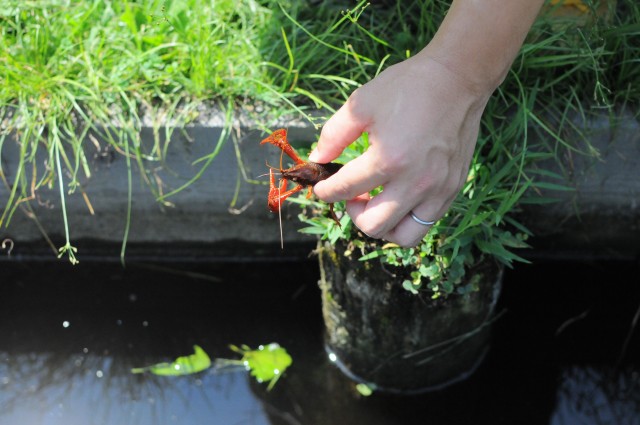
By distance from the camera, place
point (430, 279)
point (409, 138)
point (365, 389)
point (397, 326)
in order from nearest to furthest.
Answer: point (409, 138)
point (430, 279)
point (397, 326)
point (365, 389)

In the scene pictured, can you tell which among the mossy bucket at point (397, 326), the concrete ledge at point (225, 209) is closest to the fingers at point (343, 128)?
the mossy bucket at point (397, 326)

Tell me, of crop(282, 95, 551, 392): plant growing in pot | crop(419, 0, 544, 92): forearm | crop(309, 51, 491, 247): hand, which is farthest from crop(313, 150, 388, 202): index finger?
crop(282, 95, 551, 392): plant growing in pot

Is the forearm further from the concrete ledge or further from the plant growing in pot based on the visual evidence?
the concrete ledge

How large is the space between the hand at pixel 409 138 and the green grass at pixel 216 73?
0.68 meters

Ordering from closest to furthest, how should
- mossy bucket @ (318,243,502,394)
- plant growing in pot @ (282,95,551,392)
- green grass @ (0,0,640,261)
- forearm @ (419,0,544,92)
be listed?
forearm @ (419,0,544,92) → plant growing in pot @ (282,95,551,392) → mossy bucket @ (318,243,502,394) → green grass @ (0,0,640,261)

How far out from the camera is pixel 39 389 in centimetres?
220

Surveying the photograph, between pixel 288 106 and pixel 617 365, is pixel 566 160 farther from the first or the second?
pixel 288 106

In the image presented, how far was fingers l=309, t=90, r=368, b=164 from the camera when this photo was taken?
53.4 inches

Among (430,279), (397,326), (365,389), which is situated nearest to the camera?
(430,279)

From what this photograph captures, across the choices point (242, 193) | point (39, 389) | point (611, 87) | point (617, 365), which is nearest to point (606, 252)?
point (617, 365)

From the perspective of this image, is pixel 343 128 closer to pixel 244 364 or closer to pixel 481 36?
pixel 481 36

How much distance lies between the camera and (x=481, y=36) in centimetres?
130

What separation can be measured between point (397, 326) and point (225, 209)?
75cm

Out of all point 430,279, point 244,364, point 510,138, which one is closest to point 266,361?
point 244,364
